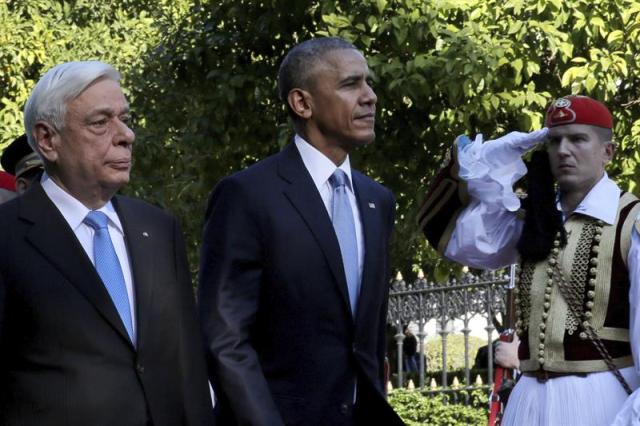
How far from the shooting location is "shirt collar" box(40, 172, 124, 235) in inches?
191

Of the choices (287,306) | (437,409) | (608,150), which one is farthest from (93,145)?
(437,409)

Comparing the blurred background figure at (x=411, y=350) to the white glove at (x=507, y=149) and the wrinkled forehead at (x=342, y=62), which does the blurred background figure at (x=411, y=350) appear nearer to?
the white glove at (x=507, y=149)

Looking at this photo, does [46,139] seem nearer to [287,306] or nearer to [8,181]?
[287,306]

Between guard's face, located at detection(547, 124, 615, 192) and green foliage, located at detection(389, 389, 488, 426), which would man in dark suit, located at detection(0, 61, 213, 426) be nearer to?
guard's face, located at detection(547, 124, 615, 192)

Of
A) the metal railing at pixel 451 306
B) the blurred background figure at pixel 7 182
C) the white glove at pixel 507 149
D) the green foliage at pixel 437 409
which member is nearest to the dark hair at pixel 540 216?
the white glove at pixel 507 149

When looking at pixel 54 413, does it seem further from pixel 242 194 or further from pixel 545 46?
pixel 545 46

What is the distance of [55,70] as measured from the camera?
4.87 metres

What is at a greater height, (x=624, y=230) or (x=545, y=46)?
(x=545, y=46)

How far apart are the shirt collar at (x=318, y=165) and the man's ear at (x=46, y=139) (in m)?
1.23

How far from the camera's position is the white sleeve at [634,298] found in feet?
20.4

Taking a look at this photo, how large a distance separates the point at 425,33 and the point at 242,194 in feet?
20.7

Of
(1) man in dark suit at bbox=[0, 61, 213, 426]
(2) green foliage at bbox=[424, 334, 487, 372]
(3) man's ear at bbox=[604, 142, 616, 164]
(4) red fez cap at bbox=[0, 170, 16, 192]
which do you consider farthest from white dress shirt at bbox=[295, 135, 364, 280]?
(2) green foliage at bbox=[424, 334, 487, 372]

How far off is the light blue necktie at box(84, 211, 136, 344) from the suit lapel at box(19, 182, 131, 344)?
0.06 meters

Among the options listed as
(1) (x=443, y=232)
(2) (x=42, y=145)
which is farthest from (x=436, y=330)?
(2) (x=42, y=145)
